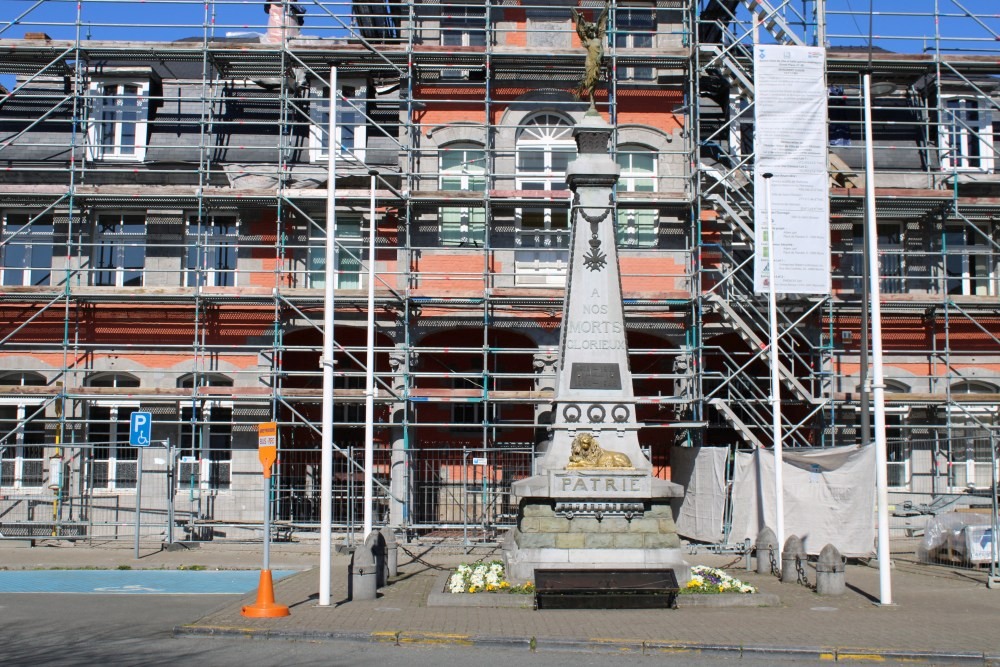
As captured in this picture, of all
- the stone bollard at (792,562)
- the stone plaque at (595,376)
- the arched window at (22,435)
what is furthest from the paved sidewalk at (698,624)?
the arched window at (22,435)

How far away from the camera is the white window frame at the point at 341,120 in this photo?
2698 centimetres

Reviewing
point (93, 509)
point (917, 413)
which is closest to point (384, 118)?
point (93, 509)

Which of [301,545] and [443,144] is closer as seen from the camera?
[301,545]

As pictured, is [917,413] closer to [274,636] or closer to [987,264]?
[987,264]

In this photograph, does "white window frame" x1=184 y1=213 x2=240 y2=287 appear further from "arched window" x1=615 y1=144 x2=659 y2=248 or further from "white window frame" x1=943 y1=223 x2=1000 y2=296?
"white window frame" x1=943 y1=223 x2=1000 y2=296

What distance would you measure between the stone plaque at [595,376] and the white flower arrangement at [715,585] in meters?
2.99

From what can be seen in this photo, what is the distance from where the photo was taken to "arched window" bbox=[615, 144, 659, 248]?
26.4 metres

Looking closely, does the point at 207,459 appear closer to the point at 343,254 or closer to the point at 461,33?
the point at 343,254

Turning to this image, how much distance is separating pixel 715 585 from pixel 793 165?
39.2 ft

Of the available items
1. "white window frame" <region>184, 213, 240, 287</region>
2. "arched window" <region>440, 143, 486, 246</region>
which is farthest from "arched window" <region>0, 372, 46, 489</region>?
"arched window" <region>440, 143, 486, 246</region>

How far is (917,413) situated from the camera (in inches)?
1039

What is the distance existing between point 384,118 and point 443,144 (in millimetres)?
1964

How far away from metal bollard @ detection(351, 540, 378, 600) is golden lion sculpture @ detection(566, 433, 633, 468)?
10.3ft

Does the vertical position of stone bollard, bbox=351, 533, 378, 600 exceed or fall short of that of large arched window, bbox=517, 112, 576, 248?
it falls short
